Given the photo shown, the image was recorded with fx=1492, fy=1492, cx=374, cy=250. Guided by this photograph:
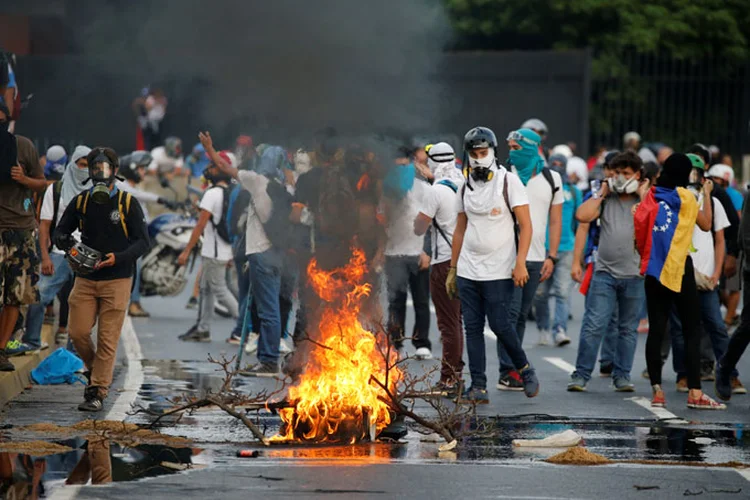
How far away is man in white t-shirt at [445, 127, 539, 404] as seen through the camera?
10.3 m

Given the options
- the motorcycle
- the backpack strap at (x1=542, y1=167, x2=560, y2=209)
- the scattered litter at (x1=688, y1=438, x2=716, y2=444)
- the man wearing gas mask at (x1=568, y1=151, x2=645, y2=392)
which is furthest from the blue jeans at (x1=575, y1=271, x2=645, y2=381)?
the motorcycle

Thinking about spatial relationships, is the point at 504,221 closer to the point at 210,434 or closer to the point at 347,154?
the point at 347,154

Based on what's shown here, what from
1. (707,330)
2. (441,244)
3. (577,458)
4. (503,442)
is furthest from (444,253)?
(577,458)

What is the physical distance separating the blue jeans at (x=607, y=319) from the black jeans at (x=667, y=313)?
604 mm

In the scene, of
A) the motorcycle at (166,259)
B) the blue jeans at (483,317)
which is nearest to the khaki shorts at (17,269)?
the blue jeans at (483,317)

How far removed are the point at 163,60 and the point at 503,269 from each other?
2.80 meters

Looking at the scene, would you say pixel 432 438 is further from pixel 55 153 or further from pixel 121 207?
pixel 55 153

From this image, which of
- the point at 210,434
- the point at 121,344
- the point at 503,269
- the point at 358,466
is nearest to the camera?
the point at 358,466

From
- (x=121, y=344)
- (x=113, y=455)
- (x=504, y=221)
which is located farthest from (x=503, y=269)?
(x=121, y=344)

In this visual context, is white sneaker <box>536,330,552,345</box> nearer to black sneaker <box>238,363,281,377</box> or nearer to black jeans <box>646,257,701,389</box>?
black sneaker <box>238,363,281,377</box>

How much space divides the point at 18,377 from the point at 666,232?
4746mm

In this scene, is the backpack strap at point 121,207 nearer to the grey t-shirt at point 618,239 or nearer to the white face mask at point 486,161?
the white face mask at point 486,161

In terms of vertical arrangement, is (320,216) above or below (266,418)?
above

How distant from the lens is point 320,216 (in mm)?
9352
